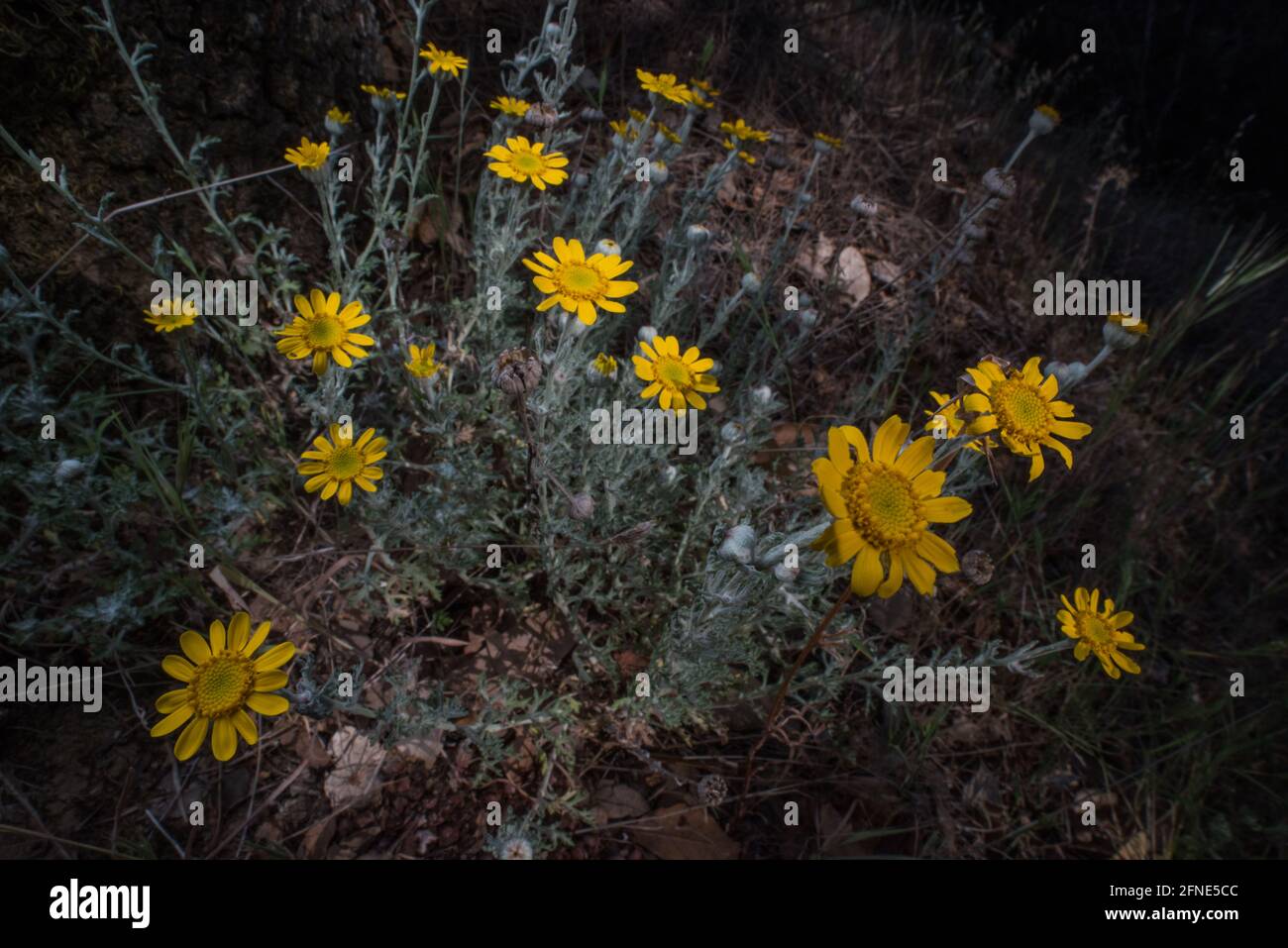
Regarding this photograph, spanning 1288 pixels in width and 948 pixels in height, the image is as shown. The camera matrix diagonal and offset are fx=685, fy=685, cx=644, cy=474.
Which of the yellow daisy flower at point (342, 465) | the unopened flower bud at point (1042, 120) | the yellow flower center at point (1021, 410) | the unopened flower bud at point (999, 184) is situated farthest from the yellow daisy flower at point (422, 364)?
the unopened flower bud at point (1042, 120)

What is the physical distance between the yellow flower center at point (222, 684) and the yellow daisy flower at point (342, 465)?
1.73ft

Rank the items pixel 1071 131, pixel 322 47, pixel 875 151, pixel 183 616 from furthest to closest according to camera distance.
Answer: pixel 1071 131 → pixel 875 151 → pixel 322 47 → pixel 183 616

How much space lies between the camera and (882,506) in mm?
1583

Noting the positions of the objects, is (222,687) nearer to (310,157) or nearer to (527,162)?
(310,157)

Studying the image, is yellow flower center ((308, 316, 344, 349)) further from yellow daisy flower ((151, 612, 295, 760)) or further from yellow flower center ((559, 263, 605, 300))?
yellow daisy flower ((151, 612, 295, 760))

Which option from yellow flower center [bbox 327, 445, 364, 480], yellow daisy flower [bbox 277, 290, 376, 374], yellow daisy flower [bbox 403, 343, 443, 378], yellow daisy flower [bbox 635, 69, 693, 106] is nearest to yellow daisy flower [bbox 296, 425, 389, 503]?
yellow flower center [bbox 327, 445, 364, 480]

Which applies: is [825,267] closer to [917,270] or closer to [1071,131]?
[917,270]

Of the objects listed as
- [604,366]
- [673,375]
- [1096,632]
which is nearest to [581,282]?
[604,366]

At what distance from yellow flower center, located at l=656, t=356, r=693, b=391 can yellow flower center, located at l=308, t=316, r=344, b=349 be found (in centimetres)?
101

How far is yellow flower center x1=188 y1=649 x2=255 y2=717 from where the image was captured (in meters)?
1.67

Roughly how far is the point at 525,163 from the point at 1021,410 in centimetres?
186

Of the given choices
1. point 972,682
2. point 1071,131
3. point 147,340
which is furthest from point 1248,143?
point 147,340

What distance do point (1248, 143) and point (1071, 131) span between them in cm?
184

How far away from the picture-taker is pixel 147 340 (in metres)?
2.62
